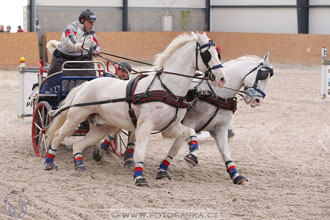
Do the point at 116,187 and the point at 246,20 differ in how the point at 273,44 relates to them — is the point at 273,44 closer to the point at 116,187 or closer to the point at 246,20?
the point at 246,20

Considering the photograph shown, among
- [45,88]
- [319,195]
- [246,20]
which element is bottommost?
[319,195]

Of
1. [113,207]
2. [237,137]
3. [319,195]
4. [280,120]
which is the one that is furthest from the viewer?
[280,120]

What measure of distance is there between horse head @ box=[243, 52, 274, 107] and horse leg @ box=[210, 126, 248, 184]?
1.44 feet

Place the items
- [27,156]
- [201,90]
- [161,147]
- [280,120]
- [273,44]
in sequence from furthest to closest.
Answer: [273,44]
[280,120]
[161,147]
[27,156]
[201,90]

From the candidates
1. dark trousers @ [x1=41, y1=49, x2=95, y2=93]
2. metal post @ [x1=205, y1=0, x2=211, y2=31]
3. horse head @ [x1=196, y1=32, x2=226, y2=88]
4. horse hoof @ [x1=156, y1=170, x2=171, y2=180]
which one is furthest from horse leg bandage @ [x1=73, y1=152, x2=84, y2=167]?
metal post @ [x1=205, y1=0, x2=211, y2=31]

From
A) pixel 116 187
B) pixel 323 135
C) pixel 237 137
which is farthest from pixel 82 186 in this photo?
pixel 323 135

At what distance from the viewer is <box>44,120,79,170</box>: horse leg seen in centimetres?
657

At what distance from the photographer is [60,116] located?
6770 mm

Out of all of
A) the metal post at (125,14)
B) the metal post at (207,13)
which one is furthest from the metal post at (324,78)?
the metal post at (207,13)

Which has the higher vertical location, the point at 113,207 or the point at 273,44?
the point at 273,44

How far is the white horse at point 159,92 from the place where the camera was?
5.79 meters

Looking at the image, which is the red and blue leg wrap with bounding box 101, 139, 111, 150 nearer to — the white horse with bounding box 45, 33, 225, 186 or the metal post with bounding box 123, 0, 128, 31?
the white horse with bounding box 45, 33, 225, 186

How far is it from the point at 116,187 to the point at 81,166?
2.91 feet

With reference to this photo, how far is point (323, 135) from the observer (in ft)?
29.6
